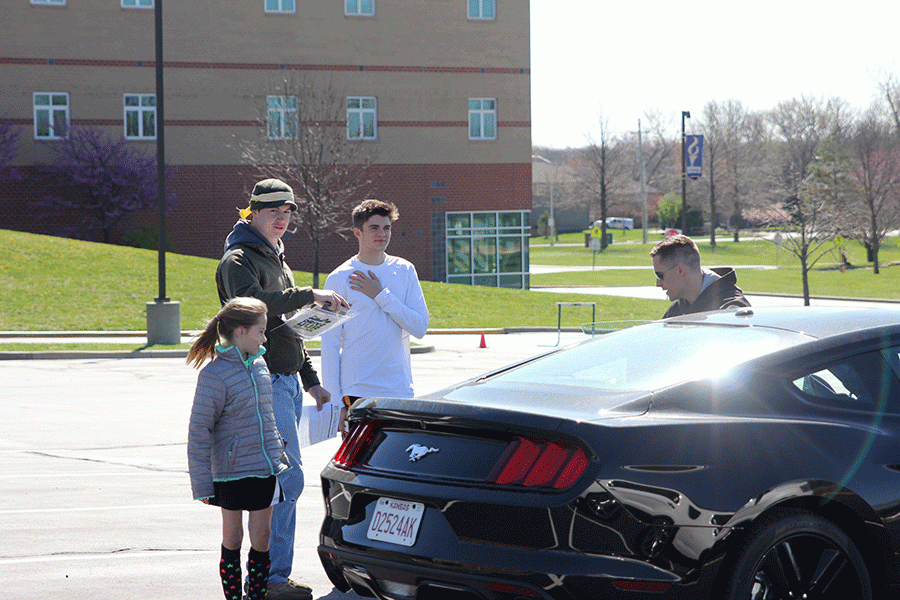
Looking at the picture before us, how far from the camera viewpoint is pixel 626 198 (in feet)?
324

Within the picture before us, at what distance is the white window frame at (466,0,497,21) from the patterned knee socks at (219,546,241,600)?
1515 inches

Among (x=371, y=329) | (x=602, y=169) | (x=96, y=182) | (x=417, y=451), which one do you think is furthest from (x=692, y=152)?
(x=602, y=169)

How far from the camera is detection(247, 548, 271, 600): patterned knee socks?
446 cm

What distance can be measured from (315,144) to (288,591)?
32.9 metres

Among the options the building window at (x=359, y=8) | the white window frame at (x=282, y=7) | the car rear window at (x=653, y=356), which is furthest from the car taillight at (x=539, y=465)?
the building window at (x=359, y=8)

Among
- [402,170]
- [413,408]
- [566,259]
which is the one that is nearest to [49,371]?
[413,408]

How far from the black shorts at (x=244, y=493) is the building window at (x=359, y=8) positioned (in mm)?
37353

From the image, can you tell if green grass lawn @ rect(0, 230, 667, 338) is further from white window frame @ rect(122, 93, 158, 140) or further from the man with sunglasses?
the man with sunglasses

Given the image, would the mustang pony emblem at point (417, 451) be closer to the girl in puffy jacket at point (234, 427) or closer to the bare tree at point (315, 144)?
the girl in puffy jacket at point (234, 427)

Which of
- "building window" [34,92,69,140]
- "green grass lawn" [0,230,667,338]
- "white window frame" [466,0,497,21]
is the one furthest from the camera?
"white window frame" [466,0,497,21]

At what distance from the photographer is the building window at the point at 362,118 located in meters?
39.3

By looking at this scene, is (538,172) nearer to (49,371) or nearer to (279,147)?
(279,147)

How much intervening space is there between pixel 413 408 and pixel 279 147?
35.1m

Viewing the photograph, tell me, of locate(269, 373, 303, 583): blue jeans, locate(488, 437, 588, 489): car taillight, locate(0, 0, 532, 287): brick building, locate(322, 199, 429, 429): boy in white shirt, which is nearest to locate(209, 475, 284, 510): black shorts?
locate(269, 373, 303, 583): blue jeans
